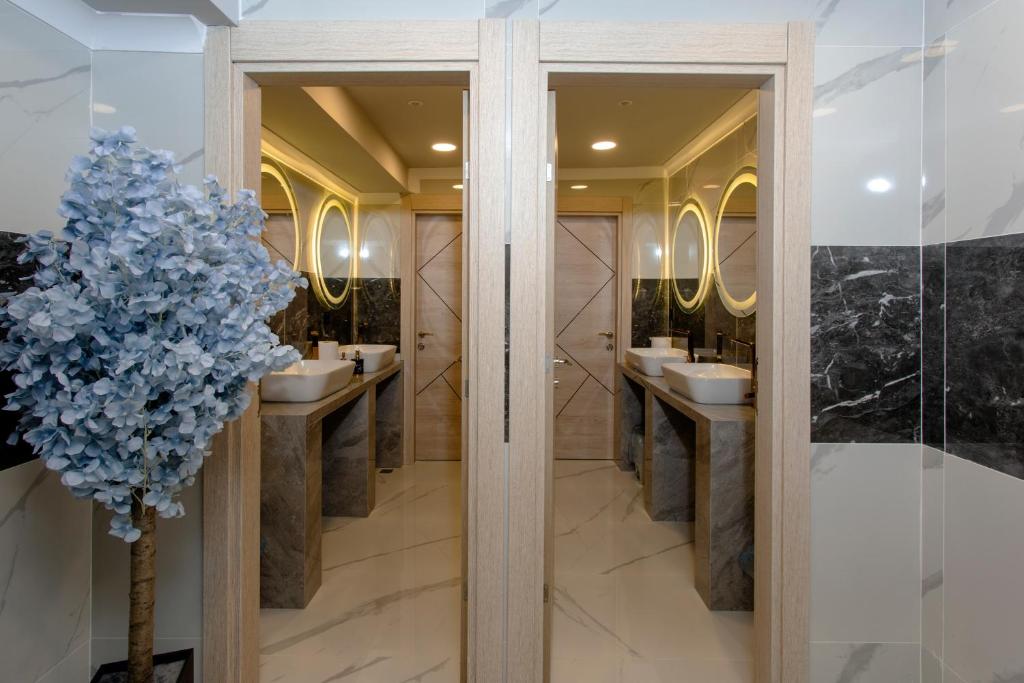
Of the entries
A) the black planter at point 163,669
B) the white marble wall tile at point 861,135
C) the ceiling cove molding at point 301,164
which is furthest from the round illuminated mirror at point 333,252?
the white marble wall tile at point 861,135

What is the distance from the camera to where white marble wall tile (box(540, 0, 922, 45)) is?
190 cm

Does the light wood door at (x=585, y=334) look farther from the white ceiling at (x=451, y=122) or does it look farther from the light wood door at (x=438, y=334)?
the light wood door at (x=438, y=334)

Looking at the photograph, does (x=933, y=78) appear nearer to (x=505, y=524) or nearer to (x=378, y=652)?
Result: (x=505, y=524)

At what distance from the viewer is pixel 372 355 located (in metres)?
4.58

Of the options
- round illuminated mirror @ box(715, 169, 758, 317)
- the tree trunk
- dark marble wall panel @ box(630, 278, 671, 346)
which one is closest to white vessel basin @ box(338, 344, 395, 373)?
dark marble wall panel @ box(630, 278, 671, 346)

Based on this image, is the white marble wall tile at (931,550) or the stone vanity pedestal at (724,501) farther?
the stone vanity pedestal at (724,501)

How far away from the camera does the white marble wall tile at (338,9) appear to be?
74.8 inches

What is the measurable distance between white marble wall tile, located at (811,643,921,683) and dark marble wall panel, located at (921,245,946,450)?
2.01 ft

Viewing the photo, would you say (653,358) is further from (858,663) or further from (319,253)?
(858,663)

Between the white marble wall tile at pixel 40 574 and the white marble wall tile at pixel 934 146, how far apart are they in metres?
2.47

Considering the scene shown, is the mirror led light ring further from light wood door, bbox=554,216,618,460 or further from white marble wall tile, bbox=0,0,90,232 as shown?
white marble wall tile, bbox=0,0,90,232

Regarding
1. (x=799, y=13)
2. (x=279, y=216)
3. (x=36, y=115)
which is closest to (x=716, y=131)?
(x=799, y=13)

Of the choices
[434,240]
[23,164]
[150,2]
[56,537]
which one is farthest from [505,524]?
[434,240]

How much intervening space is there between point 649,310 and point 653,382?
1360 mm
